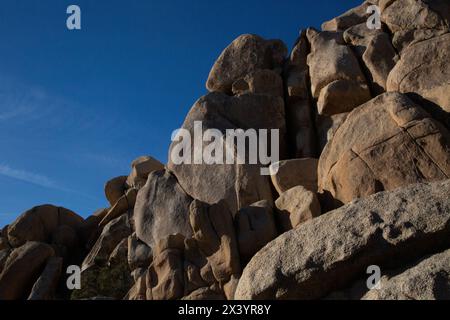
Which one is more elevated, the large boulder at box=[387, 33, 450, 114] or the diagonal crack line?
the large boulder at box=[387, 33, 450, 114]

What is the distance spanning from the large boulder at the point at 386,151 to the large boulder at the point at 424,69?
2378mm

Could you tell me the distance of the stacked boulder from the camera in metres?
11.0

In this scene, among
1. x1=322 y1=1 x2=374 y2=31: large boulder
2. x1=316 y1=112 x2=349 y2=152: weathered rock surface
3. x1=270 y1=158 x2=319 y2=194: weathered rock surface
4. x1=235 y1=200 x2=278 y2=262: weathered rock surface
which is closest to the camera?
x1=235 y1=200 x2=278 y2=262: weathered rock surface

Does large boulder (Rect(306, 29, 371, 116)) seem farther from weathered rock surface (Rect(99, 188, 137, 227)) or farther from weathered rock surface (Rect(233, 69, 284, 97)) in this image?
weathered rock surface (Rect(99, 188, 137, 227))

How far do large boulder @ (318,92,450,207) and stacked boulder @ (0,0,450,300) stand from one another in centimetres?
4

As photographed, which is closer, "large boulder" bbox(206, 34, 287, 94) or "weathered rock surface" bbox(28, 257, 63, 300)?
"weathered rock surface" bbox(28, 257, 63, 300)

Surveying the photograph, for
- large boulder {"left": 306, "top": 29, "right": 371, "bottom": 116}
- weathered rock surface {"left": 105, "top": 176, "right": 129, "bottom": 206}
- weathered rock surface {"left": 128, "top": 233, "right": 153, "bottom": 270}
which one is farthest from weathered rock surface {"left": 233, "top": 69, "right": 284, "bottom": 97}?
weathered rock surface {"left": 105, "top": 176, "right": 129, "bottom": 206}

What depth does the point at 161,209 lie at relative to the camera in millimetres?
22984

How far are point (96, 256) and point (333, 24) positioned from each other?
657 inches

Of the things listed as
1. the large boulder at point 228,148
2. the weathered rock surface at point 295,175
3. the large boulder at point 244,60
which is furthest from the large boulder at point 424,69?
the large boulder at point 244,60

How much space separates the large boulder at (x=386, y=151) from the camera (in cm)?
1405

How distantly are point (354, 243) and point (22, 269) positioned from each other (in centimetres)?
1790

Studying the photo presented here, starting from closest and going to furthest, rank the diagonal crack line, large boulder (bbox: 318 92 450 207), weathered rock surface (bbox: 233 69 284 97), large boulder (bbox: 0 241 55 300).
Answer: the diagonal crack line
large boulder (bbox: 318 92 450 207)
large boulder (bbox: 0 241 55 300)
weathered rock surface (bbox: 233 69 284 97)

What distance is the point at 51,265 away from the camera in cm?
2458
